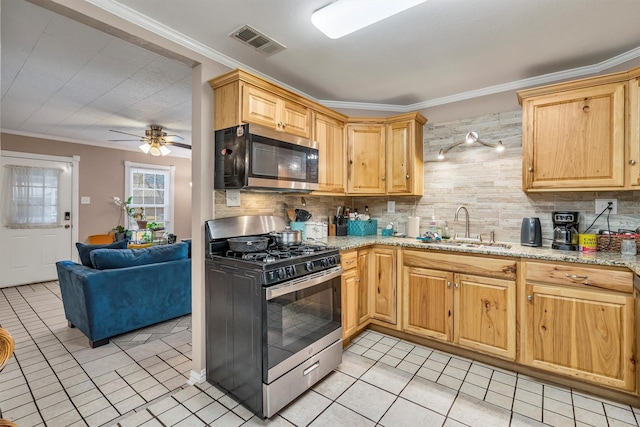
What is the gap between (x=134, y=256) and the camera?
122 inches

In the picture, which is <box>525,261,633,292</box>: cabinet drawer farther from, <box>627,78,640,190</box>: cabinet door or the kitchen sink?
<box>627,78,640,190</box>: cabinet door

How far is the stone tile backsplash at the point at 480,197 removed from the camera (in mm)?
2578

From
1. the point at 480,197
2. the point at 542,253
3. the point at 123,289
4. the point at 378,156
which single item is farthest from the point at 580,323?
the point at 123,289

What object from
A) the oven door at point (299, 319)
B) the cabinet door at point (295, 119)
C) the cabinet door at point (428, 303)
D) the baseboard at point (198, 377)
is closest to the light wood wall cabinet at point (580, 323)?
the cabinet door at point (428, 303)

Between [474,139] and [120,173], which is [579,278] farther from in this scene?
[120,173]

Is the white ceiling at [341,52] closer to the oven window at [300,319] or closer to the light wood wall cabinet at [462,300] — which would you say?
the light wood wall cabinet at [462,300]

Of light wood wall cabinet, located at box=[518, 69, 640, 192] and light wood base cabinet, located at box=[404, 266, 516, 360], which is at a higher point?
light wood wall cabinet, located at box=[518, 69, 640, 192]

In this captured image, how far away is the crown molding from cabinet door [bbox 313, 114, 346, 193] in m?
0.48

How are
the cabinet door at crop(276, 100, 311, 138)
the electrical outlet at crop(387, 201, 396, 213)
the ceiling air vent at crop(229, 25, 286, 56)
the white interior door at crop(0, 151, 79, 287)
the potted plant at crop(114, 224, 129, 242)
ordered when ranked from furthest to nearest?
the potted plant at crop(114, 224, 129, 242), the white interior door at crop(0, 151, 79, 287), the electrical outlet at crop(387, 201, 396, 213), the cabinet door at crop(276, 100, 311, 138), the ceiling air vent at crop(229, 25, 286, 56)

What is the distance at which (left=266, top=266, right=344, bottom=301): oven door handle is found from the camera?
1.86 metres

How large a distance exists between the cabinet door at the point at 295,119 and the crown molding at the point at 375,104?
0.46 m

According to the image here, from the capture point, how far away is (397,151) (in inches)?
131

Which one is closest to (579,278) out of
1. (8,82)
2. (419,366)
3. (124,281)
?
(419,366)

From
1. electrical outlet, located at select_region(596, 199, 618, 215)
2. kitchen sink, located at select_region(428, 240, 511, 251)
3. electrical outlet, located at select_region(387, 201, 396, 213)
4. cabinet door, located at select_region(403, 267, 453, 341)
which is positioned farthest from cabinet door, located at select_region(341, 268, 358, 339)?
electrical outlet, located at select_region(596, 199, 618, 215)
